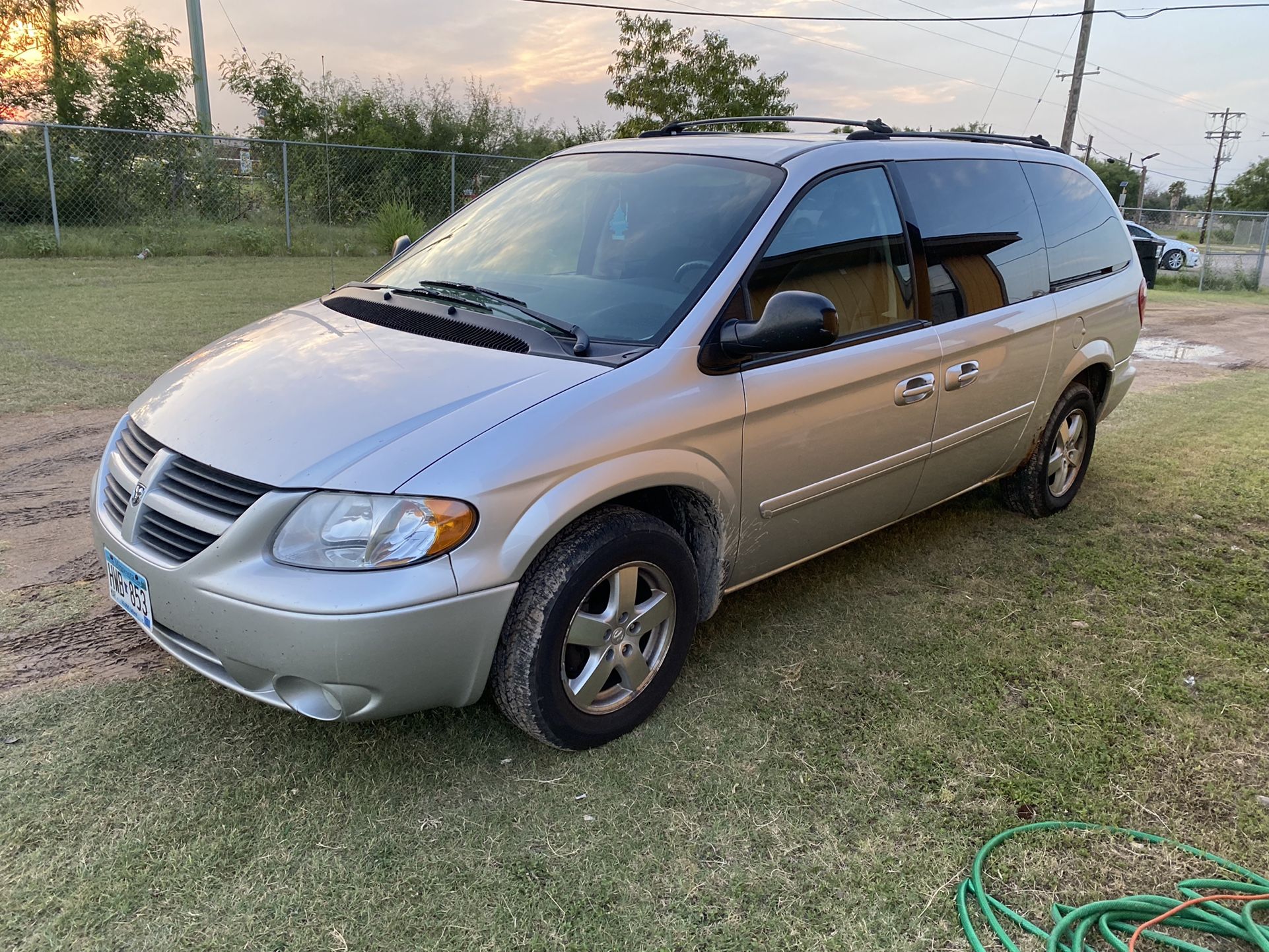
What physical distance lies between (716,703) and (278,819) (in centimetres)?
136

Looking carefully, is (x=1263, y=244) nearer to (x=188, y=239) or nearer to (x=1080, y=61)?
(x=1080, y=61)

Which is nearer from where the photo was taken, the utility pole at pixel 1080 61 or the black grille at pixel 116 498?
the black grille at pixel 116 498

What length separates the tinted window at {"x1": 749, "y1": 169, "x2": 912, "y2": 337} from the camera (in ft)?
10.2

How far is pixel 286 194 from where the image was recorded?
14898mm

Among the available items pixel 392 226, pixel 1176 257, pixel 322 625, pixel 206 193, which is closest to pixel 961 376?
pixel 322 625

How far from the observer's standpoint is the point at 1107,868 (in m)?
2.39

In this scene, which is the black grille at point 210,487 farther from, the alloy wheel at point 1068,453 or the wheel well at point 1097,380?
the wheel well at point 1097,380

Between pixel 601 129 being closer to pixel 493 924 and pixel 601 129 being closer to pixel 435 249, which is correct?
pixel 435 249

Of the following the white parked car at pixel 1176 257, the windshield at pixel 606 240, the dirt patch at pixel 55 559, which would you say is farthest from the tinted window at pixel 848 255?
the white parked car at pixel 1176 257

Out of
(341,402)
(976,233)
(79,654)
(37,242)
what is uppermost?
(976,233)

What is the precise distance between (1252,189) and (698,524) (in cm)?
7055

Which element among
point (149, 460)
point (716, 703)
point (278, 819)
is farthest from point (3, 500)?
point (716, 703)

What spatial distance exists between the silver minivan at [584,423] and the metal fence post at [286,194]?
481 inches

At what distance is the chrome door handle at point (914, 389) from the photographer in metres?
3.43
